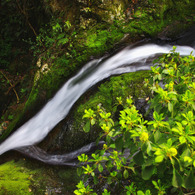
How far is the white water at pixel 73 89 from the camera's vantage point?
4219 millimetres

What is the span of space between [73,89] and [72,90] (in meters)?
0.04

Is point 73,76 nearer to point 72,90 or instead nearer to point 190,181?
point 72,90

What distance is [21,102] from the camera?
18.3 ft

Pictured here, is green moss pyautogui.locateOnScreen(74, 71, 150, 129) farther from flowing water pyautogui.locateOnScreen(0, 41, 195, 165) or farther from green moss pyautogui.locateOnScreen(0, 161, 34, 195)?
green moss pyautogui.locateOnScreen(0, 161, 34, 195)

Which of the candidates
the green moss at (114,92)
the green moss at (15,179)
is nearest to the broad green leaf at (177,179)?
the green moss at (15,179)

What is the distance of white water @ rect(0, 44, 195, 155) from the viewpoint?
4219mm

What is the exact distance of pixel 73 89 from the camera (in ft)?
15.1

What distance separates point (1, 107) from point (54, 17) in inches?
141

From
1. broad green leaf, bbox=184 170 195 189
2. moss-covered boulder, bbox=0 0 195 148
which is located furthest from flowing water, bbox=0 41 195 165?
broad green leaf, bbox=184 170 195 189

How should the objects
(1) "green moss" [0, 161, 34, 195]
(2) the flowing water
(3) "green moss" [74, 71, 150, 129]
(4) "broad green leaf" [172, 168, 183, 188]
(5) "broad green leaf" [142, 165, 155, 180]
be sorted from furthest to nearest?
1. (2) the flowing water
2. (3) "green moss" [74, 71, 150, 129]
3. (1) "green moss" [0, 161, 34, 195]
4. (5) "broad green leaf" [142, 165, 155, 180]
5. (4) "broad green leaf" [172, 168, 183, 188]

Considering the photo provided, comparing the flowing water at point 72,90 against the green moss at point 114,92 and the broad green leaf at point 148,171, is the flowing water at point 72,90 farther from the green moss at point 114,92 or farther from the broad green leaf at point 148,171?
the broad green leaf at point 148,171

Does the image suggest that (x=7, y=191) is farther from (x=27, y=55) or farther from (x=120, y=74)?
(x=27, y=55)

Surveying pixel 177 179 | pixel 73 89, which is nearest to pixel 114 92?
pixel 73 89

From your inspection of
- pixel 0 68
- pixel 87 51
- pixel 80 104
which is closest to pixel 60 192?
pixel 80 104
